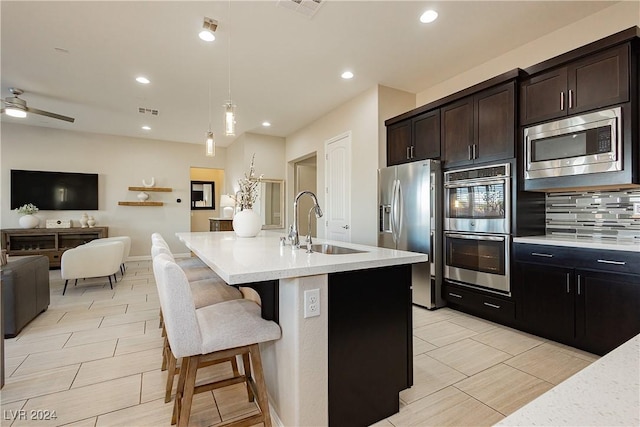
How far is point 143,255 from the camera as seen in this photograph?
23.5 feet

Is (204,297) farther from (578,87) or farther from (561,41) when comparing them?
(561,41)

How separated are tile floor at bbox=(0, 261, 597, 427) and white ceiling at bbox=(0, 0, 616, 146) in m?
2.95

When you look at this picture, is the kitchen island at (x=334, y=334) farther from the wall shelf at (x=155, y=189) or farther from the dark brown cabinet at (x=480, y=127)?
the wall shelf at (x=155, y=189)

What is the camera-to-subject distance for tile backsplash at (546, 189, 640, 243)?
262 cm

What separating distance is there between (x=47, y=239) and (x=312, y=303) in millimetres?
7276

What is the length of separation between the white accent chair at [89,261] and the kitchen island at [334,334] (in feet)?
11.3

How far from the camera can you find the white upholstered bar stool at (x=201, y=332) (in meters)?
1.33

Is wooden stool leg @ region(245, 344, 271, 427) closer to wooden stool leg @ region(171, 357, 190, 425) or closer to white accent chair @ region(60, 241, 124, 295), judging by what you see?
wooden stool leg @ region(171, 357, 190, 425)

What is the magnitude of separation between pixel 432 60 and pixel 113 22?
3346 millimetres

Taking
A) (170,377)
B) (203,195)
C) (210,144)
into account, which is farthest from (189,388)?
(203,195)

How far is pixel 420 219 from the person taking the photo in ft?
11.7

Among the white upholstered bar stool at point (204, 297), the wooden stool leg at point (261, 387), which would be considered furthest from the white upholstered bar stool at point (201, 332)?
the white upholstered bar stool at point (204, 297)

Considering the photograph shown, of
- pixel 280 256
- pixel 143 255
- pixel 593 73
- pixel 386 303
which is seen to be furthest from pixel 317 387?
pixel 143 255

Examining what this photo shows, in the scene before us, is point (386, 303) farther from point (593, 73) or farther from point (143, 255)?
point (143, 255)
